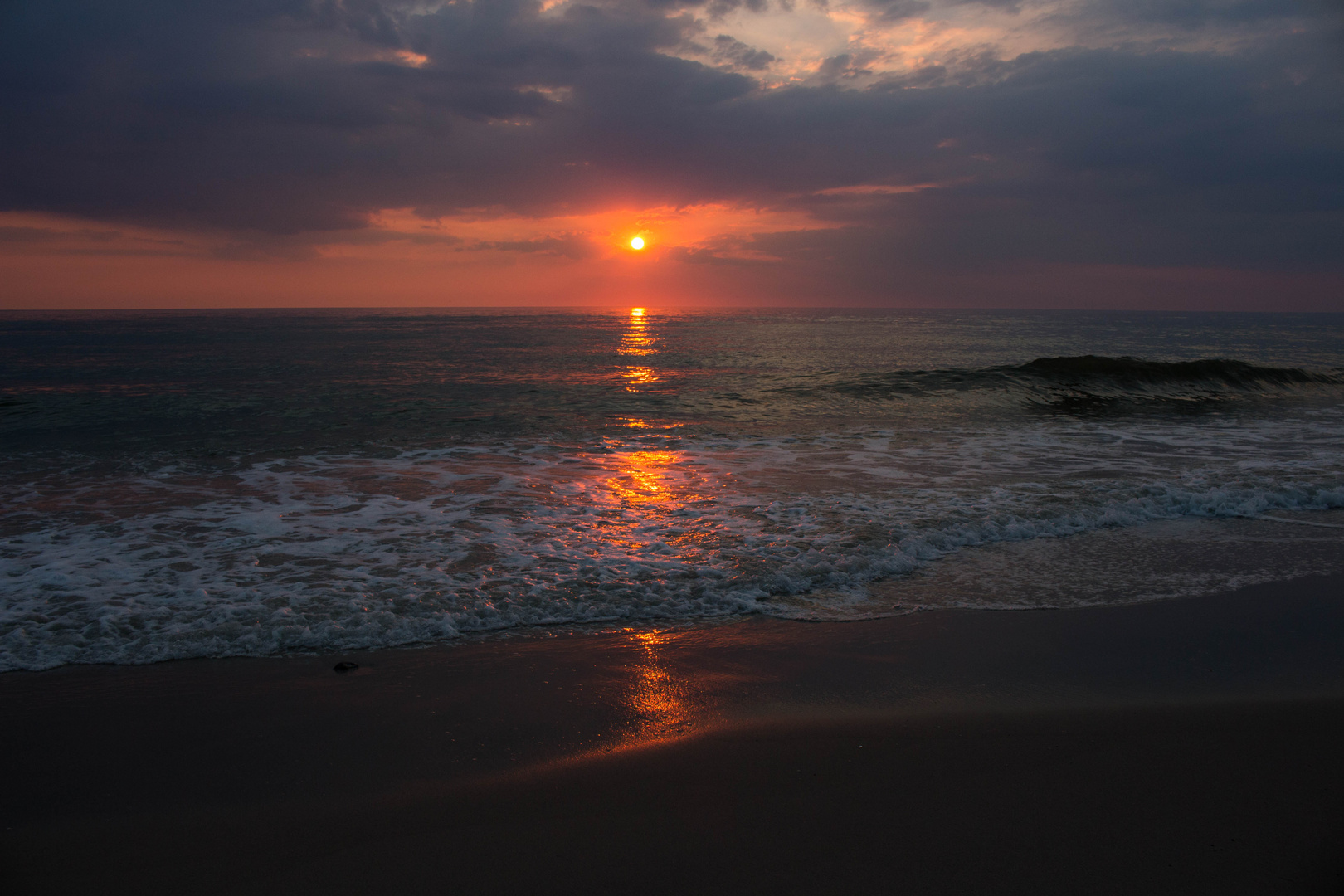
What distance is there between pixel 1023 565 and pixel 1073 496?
2828 mm

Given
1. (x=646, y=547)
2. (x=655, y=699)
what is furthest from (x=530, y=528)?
(x=655, y=699)

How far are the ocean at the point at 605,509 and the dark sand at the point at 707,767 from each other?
2.19 ft

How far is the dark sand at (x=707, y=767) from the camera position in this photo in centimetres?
272

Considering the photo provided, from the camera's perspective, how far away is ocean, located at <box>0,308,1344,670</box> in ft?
17.6

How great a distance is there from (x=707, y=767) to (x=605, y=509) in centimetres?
494

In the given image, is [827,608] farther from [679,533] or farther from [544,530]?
[544,530]

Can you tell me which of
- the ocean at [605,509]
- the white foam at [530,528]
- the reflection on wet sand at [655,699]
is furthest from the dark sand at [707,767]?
the ocean at [605,509]

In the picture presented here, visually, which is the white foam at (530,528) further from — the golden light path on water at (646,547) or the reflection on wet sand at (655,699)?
the reflection on wet sand at (655,699)

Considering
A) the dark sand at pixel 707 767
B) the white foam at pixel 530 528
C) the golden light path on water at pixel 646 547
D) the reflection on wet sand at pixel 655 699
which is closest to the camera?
the dark sand at pixel 707 767

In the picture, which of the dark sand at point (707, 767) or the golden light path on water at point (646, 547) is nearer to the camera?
the dark sand at point (707, 767)

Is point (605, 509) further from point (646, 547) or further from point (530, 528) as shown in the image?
point (646, 547)

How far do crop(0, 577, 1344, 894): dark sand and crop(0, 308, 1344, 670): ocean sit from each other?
26.3 inches

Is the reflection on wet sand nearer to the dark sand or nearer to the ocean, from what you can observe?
the dark sand

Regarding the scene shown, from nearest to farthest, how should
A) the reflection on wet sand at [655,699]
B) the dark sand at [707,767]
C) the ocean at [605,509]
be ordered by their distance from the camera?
1. the dark sand at [707,767]
2. the reflection on wet sand at [655,699]
3. the ocean at [605,509]
